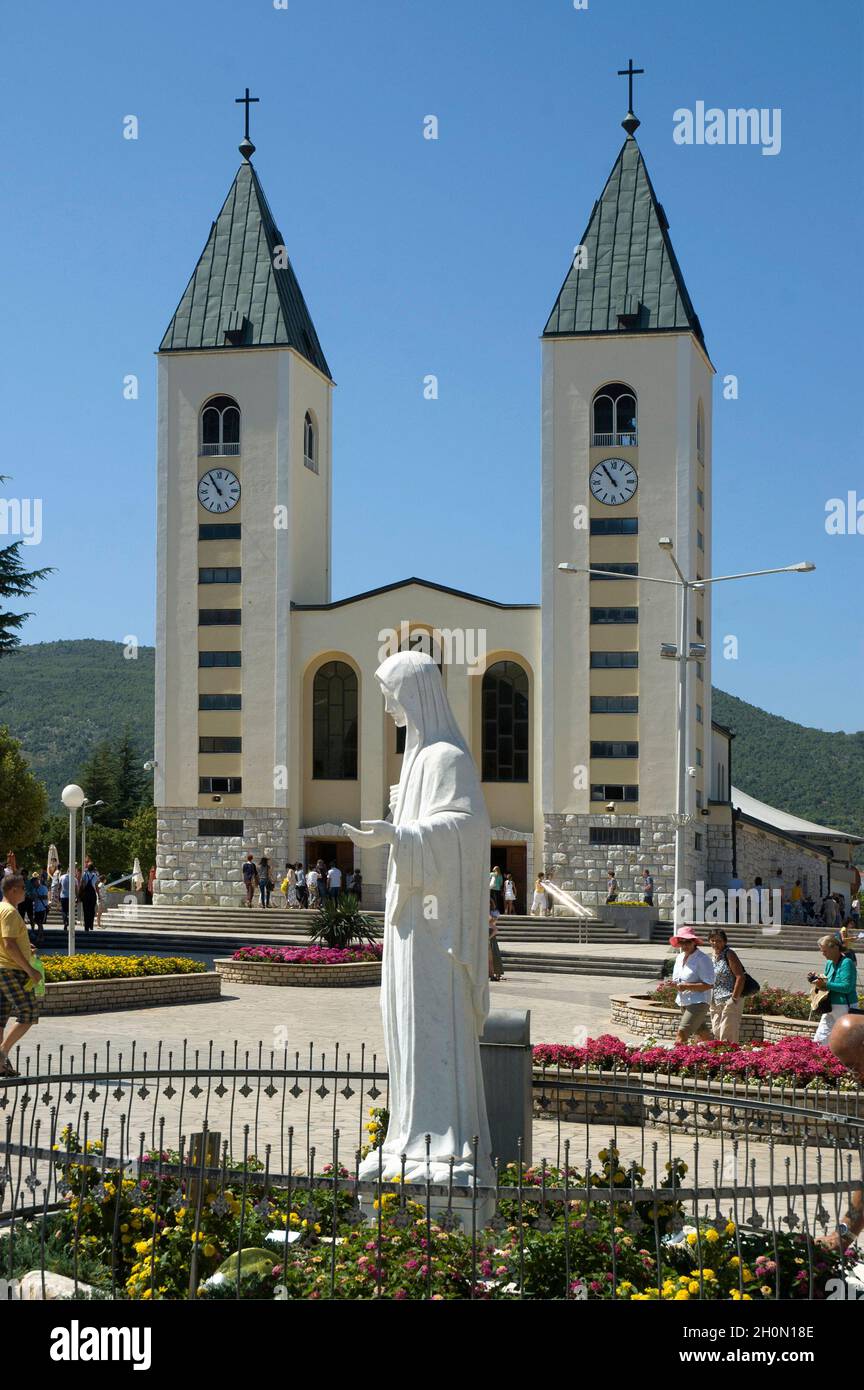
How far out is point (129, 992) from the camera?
21.8 m

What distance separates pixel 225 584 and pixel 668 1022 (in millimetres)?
33067

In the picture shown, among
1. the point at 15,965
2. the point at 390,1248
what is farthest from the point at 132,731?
the point at 390,1248

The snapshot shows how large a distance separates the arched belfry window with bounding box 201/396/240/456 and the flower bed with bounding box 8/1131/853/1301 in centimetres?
4360

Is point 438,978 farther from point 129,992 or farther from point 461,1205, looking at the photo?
point 129,992

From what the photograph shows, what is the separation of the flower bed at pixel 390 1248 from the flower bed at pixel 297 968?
18.7m

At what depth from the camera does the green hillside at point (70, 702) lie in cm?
12950

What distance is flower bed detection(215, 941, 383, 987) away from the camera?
88.0 feet

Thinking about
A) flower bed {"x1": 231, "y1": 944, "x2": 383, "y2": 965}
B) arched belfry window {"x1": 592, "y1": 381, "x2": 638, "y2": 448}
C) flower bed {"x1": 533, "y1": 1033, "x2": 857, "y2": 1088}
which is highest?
arched belfry window {"x1": 592, "y1": 381, "x2": 638, "y2": 448}

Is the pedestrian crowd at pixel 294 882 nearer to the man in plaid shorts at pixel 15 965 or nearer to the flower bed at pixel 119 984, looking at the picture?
the flower bed at pixel 119 984

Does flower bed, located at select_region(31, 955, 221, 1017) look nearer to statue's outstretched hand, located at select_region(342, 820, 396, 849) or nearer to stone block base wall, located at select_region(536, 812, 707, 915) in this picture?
statue's outstretched hand, located at select_region(342, 820, 396, 849)

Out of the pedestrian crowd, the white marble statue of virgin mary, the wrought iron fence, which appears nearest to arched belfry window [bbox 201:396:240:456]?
the pedestrian crowd

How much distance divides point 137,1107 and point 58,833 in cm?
7093
